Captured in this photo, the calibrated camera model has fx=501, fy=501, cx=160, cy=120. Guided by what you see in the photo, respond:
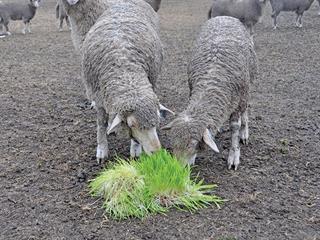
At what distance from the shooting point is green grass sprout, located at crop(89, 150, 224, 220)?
13.8 ft

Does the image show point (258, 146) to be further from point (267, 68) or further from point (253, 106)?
point (267, 68)

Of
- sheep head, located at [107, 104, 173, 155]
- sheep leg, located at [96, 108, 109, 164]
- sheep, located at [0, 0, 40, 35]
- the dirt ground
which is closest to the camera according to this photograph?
the dirt ground

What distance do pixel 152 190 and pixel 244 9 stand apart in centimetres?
947

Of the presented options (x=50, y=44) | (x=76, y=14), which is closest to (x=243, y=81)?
(x=76, y=14)

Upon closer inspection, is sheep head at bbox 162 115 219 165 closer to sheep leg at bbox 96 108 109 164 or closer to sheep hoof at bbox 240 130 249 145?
sheep leg at bbox 96 108 109 164

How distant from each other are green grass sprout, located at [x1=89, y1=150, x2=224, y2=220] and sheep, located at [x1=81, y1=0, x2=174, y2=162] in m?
0.26

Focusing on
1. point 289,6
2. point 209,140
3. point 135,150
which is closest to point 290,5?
point 289,6

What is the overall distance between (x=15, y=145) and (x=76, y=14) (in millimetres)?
2355

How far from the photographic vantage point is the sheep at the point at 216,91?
14.9 feet

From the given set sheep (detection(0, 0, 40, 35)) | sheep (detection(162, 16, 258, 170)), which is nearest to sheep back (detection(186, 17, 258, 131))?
sheep (detection(162, 16, 258, 170))

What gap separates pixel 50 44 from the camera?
42.1ft

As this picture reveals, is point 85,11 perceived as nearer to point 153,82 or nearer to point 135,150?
point 153,82

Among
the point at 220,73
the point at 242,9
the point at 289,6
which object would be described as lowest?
the point at 289,6

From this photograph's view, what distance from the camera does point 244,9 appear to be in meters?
12.8
